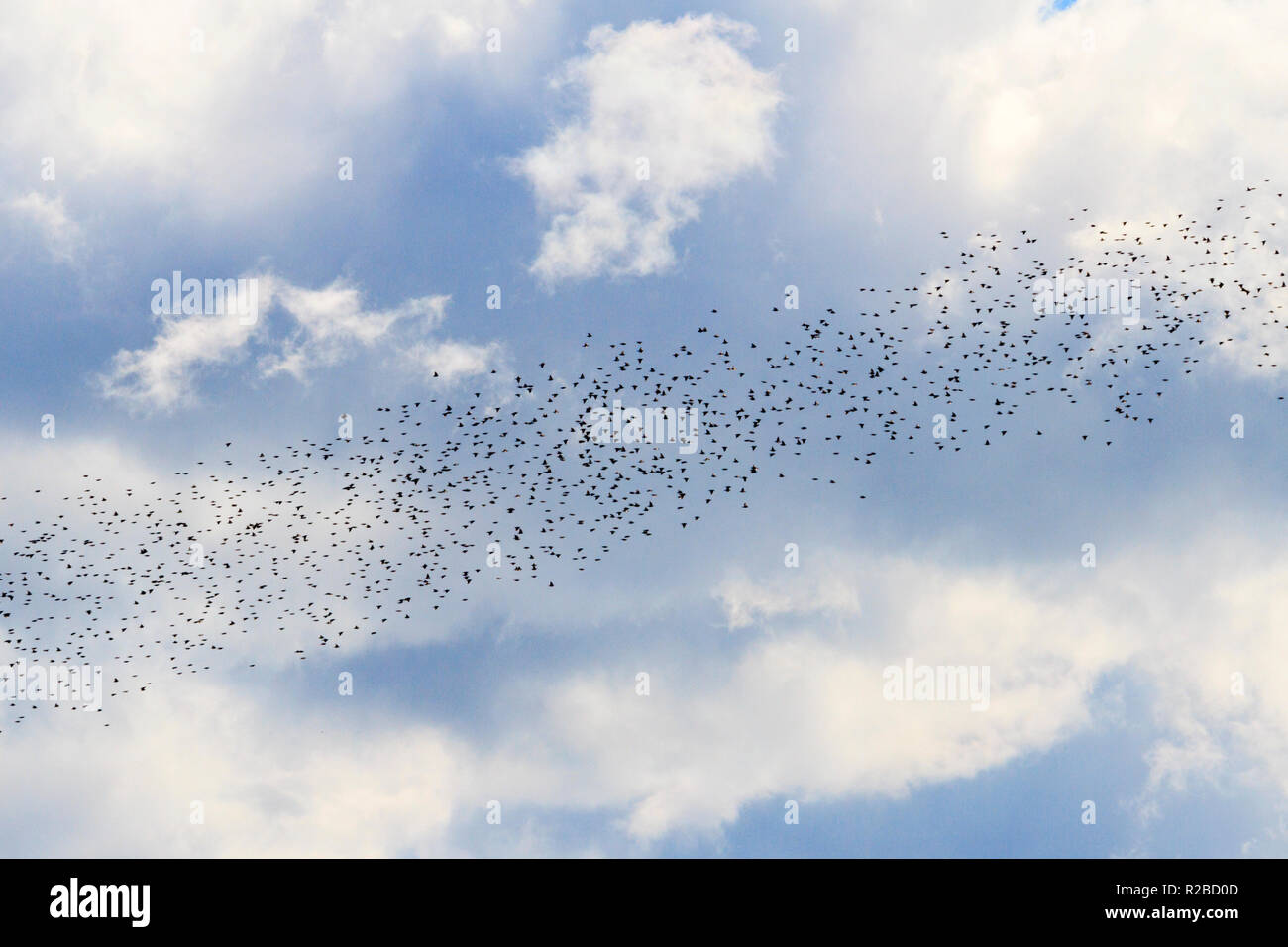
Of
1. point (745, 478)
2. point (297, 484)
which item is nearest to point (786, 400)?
point (745, 478)

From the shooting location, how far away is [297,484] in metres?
81.6
